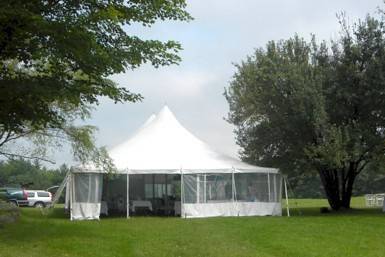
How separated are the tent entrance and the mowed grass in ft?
18.2

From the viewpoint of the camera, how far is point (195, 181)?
74.5ft

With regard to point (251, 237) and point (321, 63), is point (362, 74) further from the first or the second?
point (251, 237)

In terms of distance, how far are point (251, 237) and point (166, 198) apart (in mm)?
12565

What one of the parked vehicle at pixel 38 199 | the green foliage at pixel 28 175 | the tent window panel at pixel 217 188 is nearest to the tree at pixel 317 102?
the tent window panel at pixel 217 188

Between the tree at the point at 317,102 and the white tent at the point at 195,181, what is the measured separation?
6.48 feet

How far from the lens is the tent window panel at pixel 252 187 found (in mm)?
23291

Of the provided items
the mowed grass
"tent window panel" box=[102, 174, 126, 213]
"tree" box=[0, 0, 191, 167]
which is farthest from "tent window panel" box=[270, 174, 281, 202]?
"tree" box=[0, 0, 191, 167]

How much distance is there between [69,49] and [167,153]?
13.7m

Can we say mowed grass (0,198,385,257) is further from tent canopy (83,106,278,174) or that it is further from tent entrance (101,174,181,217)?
tent entrance (101,174,181,217)

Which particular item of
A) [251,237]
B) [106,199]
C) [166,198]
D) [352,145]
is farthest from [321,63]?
[251,237]

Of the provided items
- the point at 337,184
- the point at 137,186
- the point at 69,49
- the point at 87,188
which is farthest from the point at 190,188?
the point at 69,49

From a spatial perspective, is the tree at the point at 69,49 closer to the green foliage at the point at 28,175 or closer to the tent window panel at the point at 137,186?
the tent window panel at the point at 137,186

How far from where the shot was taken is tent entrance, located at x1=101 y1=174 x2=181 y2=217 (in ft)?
82.1

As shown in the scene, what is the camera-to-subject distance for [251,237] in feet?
48.7
